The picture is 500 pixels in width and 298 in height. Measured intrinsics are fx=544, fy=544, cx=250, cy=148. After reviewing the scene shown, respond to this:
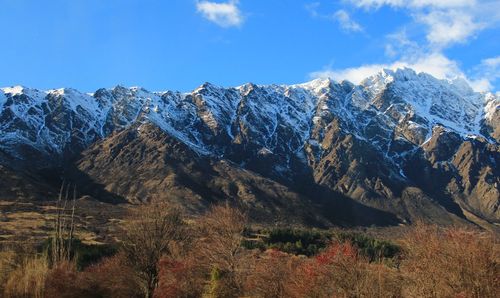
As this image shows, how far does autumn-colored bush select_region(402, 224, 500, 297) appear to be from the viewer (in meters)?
36.0

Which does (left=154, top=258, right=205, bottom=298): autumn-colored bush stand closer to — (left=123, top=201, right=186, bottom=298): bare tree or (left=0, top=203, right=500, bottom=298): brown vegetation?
(left=0, top=203, right=500, bottom=298): brown vegetation

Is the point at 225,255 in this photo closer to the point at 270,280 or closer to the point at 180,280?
the point at 180,280

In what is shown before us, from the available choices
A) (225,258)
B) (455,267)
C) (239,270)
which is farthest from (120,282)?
(455,267)

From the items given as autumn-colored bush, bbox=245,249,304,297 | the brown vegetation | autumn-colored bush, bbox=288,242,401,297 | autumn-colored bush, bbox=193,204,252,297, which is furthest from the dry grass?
autumn-colored bush, bbox=288,242,401,297

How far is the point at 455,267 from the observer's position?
37.4m

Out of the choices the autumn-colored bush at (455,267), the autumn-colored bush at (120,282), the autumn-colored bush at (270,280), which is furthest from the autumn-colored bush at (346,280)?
the autumn-colored bush at (120,282)

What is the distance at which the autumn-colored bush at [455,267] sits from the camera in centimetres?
3603

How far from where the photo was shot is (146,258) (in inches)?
2429

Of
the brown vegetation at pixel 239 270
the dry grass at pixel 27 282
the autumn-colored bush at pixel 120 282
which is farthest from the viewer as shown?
the autumn-colored bush at pixel 120 282

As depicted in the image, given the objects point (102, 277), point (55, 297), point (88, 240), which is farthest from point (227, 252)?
point (88, 240)

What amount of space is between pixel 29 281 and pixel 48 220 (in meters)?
158

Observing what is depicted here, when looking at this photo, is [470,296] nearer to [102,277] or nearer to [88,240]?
[102,277]

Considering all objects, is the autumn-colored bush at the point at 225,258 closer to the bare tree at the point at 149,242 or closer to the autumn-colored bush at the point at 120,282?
the bare tree at the point at 149,242

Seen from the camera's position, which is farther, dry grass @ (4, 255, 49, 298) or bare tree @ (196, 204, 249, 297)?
bare tree @ (196, 204, 249, 297)
